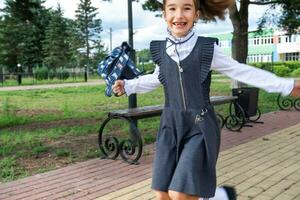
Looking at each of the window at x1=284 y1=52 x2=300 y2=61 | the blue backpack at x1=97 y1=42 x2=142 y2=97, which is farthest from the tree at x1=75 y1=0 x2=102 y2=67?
the blue backpack at x1=97 y1=42 x2=142 y2=97

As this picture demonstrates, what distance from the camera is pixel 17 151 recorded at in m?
7.41

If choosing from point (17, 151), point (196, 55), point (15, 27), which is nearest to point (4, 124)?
point (17, 151)

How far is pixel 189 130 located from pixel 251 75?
487mm

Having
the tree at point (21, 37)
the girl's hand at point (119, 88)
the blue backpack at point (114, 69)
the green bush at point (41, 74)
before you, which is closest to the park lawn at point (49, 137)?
the blue backpack at point (114, 69)

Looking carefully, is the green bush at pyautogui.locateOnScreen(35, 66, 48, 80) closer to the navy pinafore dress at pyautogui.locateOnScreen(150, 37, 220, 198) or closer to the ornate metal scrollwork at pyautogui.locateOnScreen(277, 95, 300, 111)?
the ornate metal scrollwork at pyautogui.locateOnScreen(277, 95, 300, 111)

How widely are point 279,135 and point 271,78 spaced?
20.1 feet

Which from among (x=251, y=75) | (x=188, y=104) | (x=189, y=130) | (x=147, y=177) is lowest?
(x=147, y=177)

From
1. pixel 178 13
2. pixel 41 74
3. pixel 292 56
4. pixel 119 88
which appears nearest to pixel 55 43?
pixel 41 74

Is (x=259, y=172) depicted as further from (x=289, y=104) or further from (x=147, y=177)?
(x=289, y=104)

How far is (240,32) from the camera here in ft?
51.9

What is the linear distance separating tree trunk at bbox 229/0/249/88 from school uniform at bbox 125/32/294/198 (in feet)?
42.6

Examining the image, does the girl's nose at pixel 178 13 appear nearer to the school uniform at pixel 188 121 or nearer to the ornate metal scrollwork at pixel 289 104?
the school uniform at pixel 188 121

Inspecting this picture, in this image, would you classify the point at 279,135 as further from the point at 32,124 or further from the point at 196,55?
the point at 196,55

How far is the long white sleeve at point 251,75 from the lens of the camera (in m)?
2.82
